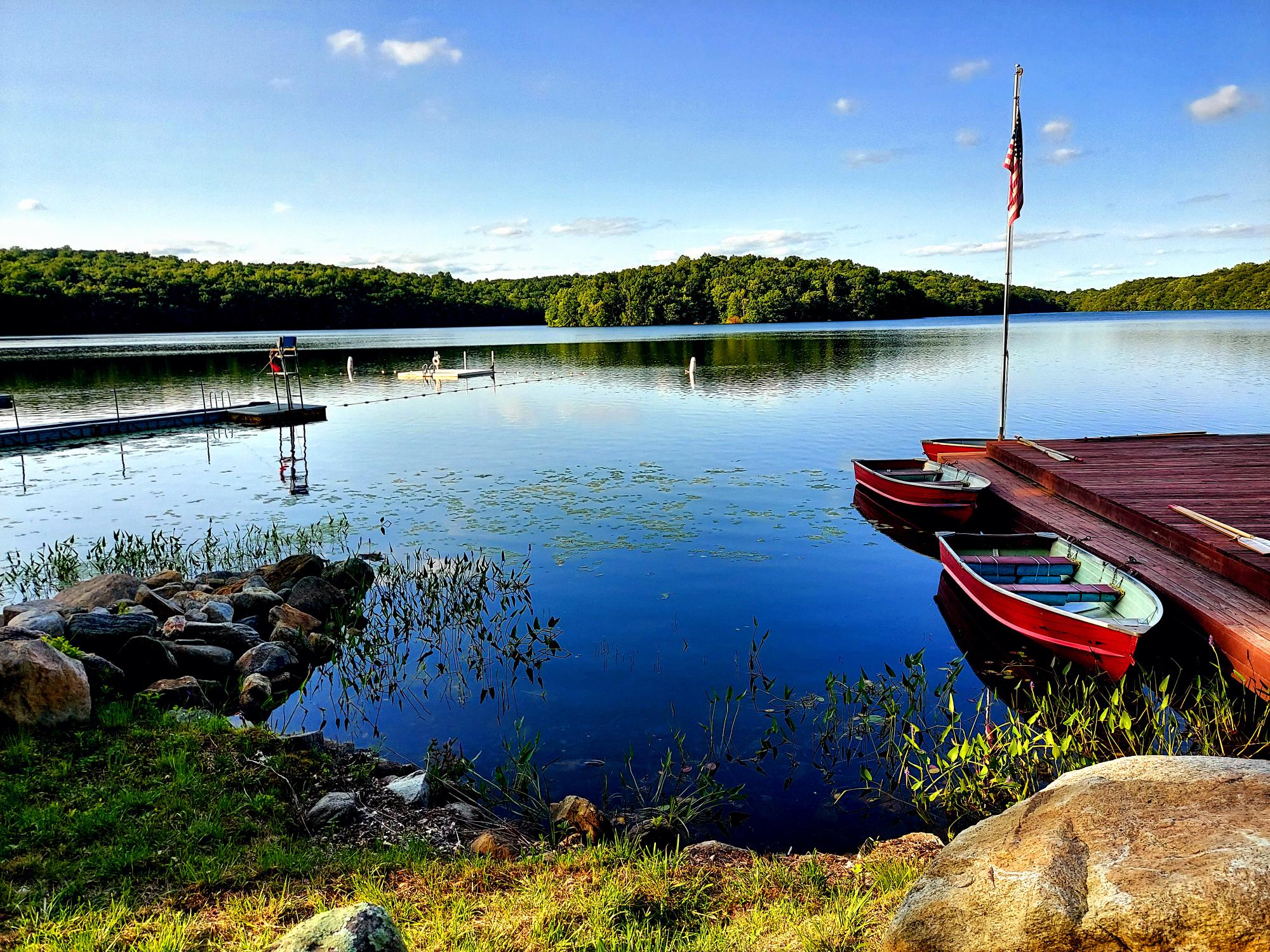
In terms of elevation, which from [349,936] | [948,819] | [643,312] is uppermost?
[643,312]

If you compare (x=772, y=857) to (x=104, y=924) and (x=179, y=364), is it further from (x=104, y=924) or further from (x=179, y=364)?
(x=179, y=364)

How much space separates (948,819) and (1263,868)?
413cm

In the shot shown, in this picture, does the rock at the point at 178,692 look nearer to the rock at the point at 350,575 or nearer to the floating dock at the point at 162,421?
the rock at the point at 350,575

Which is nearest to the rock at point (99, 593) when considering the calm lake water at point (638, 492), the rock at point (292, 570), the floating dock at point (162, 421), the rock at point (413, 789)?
the rock at point (292, 570)

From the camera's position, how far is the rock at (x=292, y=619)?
11.0m

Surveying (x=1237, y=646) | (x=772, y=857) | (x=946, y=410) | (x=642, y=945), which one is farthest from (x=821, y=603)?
(x=946, y=410)

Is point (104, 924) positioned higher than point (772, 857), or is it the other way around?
point (104, 924)

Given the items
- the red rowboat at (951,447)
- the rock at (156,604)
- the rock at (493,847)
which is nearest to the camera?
the rock at (493,847)

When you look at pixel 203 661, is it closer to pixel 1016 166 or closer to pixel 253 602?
pixel 253 602

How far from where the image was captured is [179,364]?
204ft

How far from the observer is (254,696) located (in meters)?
9.07

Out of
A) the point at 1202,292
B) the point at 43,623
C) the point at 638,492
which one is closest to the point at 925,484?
the point at 638,492

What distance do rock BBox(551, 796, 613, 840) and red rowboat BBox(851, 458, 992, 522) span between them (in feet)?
40.9

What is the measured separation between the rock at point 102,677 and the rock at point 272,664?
1590mm
